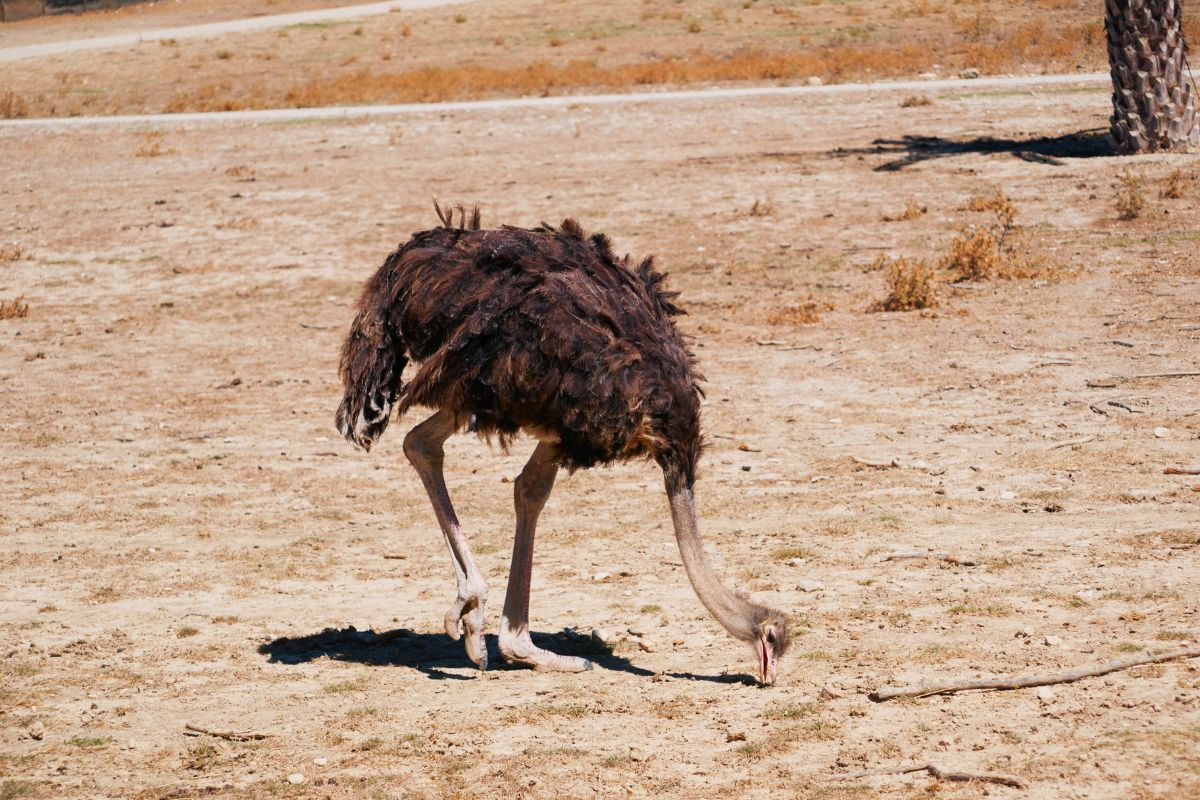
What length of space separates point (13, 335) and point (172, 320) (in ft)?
4.40

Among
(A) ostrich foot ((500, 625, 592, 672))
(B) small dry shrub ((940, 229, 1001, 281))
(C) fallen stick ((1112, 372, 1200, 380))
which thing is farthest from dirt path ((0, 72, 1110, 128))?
(A) ostrich foot ((500, 625, 592, 672))

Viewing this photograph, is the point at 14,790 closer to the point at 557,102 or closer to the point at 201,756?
the point at 201,756

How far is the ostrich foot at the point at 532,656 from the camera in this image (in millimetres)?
6090

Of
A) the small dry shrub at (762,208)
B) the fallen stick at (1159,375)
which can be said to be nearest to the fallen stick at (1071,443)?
the fallen stick at (1159,375)

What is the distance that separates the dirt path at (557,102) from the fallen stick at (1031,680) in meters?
18.8

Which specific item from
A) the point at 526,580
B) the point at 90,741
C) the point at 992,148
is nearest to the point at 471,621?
the point at 526,580

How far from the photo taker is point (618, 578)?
287 inches

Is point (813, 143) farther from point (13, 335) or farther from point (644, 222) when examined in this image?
point (13, 335)

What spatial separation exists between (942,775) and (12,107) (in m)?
26.3

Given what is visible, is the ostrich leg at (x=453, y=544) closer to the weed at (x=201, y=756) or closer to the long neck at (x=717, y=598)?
the long neck at (x=717, y=598)

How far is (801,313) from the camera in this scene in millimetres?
12422

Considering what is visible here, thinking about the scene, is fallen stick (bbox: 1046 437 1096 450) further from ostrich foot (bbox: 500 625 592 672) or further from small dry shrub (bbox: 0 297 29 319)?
small dry shrub (bbox: 0 297 29 319)

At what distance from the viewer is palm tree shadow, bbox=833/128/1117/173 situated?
1702cm

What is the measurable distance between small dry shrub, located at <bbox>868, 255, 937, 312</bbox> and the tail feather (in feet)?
22.9
